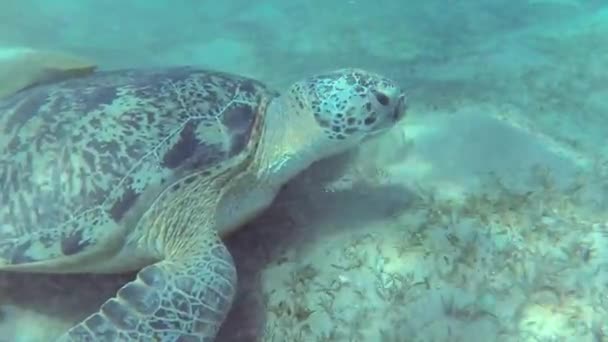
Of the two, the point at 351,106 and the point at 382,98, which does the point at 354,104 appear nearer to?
the point at 351,106

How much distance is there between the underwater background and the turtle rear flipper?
5.38ft

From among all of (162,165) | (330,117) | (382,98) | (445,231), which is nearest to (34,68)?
(162,165)

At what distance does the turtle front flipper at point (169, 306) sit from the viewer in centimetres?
223

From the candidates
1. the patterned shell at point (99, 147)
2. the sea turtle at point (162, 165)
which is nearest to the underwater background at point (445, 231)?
the sea turtle at point (162, 165)

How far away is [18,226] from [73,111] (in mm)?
632

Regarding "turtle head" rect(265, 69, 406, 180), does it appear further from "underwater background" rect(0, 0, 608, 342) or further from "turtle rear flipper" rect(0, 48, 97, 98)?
"turtle rear flipper" rect(0, 48, 97, 98)

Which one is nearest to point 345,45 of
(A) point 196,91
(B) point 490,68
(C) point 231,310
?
(B) point 490,68

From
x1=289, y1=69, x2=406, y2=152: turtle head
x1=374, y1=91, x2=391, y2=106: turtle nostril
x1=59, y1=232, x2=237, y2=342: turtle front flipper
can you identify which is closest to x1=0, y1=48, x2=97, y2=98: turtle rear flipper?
x1=289, y1=69, x2=406, y2=152: turtle head

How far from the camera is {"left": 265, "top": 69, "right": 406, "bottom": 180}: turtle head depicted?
2.94m

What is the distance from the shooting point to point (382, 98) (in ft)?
9.68

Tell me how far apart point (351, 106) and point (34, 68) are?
106 inches

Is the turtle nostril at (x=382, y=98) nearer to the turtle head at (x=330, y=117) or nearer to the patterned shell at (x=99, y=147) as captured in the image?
the turtle head at (x=330, y=117)

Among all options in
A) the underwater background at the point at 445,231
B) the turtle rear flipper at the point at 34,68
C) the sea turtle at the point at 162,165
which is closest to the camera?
the underwater background at the point at 445,231

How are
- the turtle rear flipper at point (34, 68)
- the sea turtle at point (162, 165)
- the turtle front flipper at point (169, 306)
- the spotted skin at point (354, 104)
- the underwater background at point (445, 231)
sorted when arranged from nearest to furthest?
the turtle front flipper at point (169, 306) < the underwater background at point (445, 231) < the sea turtle at point (162, 165) < the spotted skin at point (354, 104) < the turtle rear flipper at point (34, 68)
